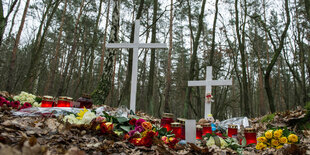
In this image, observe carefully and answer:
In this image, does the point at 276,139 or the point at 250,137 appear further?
the point at 250,137

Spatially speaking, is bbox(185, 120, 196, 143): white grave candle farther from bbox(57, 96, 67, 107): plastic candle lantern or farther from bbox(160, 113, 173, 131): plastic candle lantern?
bbox(57, 96, 67, 107): plastic candle lantern

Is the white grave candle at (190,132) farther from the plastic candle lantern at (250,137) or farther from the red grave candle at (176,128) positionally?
the plastic candle lantern at (250,137)

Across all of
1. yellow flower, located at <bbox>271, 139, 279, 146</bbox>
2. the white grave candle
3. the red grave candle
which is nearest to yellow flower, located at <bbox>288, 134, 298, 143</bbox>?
yellow flower, located at <bbox>271, 139, 279, 146</bbox>

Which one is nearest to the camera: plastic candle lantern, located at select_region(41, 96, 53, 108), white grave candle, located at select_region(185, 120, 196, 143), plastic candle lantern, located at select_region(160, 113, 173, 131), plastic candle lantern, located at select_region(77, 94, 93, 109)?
white grave candle, located at select_region(185, 120, 196, 143)

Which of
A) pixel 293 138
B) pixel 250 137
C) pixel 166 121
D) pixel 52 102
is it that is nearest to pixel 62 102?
pixel 52 102

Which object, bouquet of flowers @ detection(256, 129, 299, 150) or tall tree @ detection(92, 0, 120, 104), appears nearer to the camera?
→ bouquet of flowers @ detection(256, 129, 299, 150)

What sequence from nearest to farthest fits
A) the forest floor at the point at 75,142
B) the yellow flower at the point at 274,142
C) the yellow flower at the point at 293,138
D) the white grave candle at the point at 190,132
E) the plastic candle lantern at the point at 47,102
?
the forest floor at the point at 75,142 → the yellow flower at the point at 293,138 → the yellow flower at the point at 274,142 → the white grave candle at the point at 190,132 → the plastic candle lantern at the point at 47,102

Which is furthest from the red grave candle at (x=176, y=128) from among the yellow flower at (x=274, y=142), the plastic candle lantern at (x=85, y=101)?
the plastic candle lantern at (x=85, y=101)

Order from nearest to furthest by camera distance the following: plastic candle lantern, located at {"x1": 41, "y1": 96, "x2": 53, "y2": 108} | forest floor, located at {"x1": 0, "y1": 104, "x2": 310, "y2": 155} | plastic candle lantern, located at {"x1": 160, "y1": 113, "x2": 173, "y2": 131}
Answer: forest floor, located at {"x1": 0, "y1": 104, "x2": 310, "y2": 155} → plastic candle lantern, located at {"x1": 160, "y1": 113, "x2": 173, "y2": 131} → plastic candle lantern, located at {"x1": 41, "y1": 96, "x2": 53, "y2": 108}

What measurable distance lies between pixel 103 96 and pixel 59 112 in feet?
10.4

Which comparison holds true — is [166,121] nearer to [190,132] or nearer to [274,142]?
[190,132]

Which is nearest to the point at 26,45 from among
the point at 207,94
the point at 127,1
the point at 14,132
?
the point at 127,1

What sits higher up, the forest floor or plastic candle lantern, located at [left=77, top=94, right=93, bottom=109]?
plastic candle lantern, located at [left=77, top=94, right=93, bottom=109]

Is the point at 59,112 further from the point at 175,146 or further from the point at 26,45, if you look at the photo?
the point at 26,45
